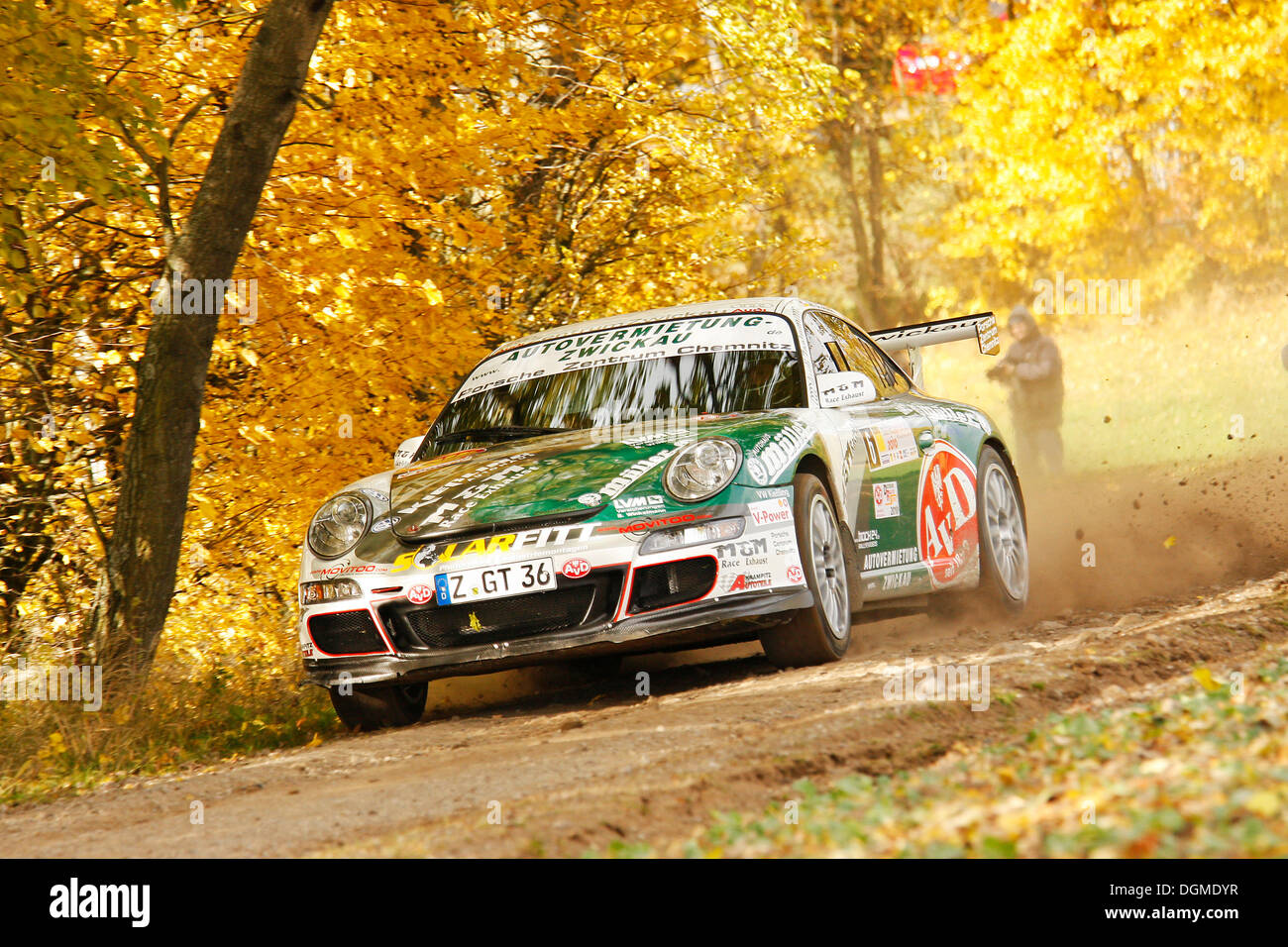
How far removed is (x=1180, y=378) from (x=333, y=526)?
20.9 metres

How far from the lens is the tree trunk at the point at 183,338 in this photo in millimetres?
7676

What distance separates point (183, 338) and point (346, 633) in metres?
2.15

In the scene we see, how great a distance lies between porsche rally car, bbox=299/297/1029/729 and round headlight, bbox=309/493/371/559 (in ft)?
0.04

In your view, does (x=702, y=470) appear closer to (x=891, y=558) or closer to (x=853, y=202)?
(x=891, y=558)

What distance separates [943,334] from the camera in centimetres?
920

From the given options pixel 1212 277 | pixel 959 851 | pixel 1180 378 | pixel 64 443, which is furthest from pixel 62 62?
pixel 1212 277

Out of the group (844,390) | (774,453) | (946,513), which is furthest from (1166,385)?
(774,453)

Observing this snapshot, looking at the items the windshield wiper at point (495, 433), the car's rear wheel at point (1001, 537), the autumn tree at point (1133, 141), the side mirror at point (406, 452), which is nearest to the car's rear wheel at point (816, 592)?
the windshield wiper at point (495, 433)

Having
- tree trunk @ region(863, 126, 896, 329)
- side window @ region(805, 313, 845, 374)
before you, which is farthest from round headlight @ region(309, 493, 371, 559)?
tree trunk @ region(863, 126, 896, 329)

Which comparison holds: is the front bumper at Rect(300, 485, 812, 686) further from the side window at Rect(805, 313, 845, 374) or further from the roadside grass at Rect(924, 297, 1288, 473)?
the roadside grass at Rect(924, 297, 1288, 473)

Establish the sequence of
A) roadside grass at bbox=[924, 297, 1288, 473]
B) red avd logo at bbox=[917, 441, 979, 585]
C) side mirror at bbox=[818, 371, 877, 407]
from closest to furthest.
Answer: side mirror at bbox=[818, 371, 877, 407], red avd logo at bbox=[917, 441, 979, 585], roadside grass at bbox=[924, 297, 1288, 473]

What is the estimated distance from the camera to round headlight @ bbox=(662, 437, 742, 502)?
20.4 feet

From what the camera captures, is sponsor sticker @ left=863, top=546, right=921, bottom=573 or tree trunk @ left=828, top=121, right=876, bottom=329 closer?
sponsor sticker @ left=863, top=546, right=921, bottom=573

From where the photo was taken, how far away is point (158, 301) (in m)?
7.73
